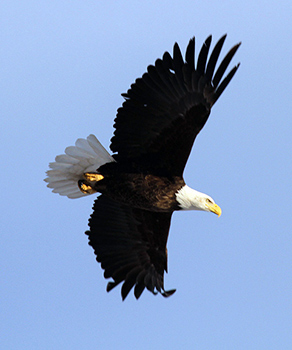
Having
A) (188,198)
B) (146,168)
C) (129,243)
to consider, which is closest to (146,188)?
(146,168)

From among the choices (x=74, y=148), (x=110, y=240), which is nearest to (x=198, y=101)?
(x=74, y=148)

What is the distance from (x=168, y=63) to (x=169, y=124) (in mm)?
752

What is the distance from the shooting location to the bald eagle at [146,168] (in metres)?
7.95

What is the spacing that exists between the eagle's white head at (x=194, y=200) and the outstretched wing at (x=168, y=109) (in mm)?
244

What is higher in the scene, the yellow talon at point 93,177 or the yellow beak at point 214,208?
the yellow talon at point 93,177

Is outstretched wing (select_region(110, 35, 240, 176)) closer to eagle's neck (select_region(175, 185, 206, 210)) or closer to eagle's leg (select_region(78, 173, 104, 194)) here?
eagle's neck (select_region(175, 185, 206, 210))

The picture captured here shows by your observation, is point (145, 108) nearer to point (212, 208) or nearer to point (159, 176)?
point (159, 176)

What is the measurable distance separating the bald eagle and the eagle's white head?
0.04ft

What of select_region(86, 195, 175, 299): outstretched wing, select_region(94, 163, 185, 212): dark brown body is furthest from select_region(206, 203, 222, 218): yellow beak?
select_region(86, 195, 175, 299): outstretched wing

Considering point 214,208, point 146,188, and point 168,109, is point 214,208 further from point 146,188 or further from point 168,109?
point 168,109

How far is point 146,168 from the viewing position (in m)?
8.41

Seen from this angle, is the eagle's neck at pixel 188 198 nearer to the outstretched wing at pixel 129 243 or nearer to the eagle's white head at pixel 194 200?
the eagle's white head at pixel 194 200

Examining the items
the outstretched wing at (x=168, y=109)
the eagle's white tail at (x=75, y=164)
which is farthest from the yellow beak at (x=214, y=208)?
the eagle's white tail at (x=75, y=164)

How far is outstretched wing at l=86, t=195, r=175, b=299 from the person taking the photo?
363 inches
